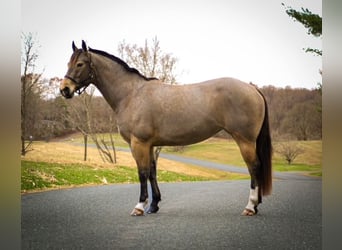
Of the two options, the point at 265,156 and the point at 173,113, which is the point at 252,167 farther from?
the point at 173,113

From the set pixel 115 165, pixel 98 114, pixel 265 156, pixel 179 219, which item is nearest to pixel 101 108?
pixel 98 114

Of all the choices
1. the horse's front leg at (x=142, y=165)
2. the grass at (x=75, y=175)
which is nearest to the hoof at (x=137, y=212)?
the horse's front leg at (x=142, y=165)

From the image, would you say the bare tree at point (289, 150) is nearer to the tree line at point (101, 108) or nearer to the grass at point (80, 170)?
the tree line at point (101, 108)

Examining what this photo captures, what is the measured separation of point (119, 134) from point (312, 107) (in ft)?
6.10

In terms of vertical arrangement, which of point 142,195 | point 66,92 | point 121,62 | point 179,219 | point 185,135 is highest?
point 121,62

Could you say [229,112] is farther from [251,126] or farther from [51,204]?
[51,204]

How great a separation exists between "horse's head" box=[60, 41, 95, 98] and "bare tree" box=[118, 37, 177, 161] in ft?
1.22

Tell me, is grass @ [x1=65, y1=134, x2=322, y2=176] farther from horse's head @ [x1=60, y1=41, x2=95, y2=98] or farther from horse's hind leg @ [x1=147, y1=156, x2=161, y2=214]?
horse's head @ [x1=60, y1=41, x2=95, y2=98]

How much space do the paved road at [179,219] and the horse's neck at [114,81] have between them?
870 millimetres

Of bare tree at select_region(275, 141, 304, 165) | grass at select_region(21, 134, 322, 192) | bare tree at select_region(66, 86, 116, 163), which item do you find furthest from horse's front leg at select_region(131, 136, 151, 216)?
bare tree at select_region(275, 141, 304, 165)

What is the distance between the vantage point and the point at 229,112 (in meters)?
3.53

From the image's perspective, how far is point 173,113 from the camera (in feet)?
11.9

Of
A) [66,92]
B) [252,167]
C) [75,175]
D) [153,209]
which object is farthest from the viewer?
[75,175]

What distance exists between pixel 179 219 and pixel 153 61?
1518mm
